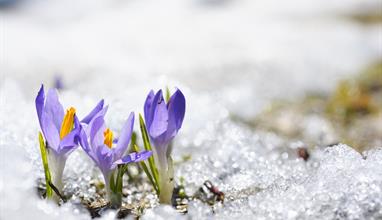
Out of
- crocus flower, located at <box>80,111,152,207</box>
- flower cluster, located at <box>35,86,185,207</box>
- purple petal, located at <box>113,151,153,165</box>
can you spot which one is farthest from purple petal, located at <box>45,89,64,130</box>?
purple petal, located at <box>113,151,153,165</box>

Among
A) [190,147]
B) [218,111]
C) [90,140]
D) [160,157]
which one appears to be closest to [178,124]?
[160,157]

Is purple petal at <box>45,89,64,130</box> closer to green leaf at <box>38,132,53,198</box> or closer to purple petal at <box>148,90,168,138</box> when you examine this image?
green leaf at <box>38,132,53,198</box>

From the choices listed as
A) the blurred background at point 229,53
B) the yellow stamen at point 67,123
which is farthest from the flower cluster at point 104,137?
the blurred background at point 229,53

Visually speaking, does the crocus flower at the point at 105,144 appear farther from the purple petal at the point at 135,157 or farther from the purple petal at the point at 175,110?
the purple petal at the point at 175,110

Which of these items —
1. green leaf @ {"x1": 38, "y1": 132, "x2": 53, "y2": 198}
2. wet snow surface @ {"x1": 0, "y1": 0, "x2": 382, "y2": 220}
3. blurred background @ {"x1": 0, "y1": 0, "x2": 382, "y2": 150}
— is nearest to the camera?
wet snow surface @ {"x1": 0, "y1": 0, "x2": 382, "y2": 220}

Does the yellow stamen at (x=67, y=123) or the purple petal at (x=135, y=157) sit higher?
the yellow stamen at (x=67, y=123)

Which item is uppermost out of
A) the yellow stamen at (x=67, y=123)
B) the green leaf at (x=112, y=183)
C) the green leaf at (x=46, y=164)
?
the yellow stamen at (x=67, y=123)

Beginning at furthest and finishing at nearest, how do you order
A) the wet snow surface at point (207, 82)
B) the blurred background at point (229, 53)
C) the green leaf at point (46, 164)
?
the blurred background at point (229, 53) → the green leaf at point (46, 164) → the wet snow surface at point (207, 82)
